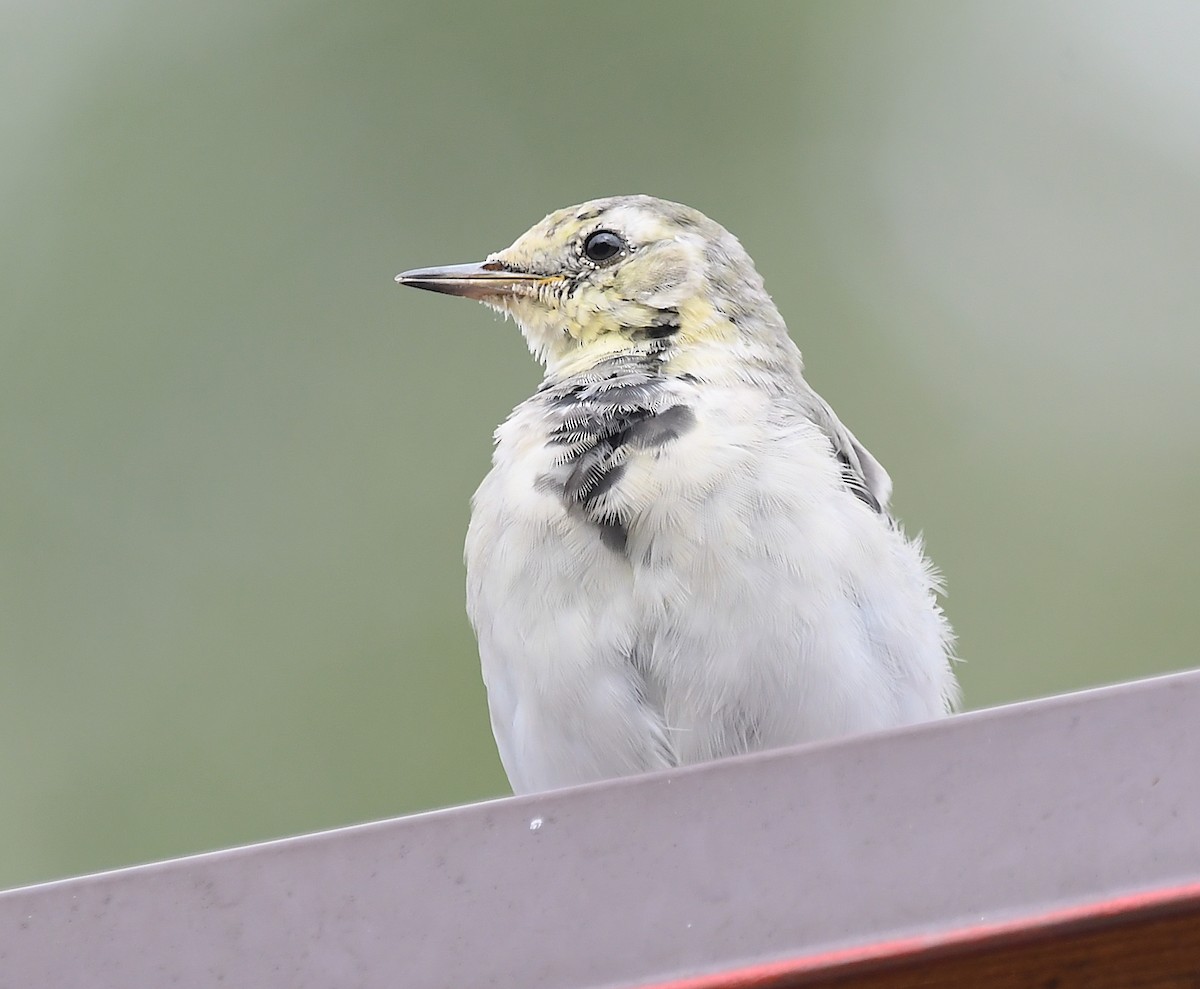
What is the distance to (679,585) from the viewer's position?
3232mm

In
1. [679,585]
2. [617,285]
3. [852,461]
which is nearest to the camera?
[679,585]

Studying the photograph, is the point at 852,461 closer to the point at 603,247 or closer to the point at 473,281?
the point at 603,247

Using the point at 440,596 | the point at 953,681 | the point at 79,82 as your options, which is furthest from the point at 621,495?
the point at 79,82

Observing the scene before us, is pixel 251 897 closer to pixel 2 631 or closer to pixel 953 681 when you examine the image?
pixel 953 681

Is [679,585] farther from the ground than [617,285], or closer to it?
closer to it

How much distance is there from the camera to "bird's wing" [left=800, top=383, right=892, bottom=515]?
377 centimetres

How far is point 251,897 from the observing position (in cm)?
206

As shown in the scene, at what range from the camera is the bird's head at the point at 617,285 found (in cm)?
406

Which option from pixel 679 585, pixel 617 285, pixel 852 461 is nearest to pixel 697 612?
pixel 679 585

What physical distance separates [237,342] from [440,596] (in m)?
1.62

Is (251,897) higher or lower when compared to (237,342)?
lower

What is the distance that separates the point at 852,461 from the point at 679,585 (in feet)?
2.59

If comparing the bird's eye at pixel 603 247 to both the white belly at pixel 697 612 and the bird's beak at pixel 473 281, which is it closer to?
the bird's beak at pixel 473 281

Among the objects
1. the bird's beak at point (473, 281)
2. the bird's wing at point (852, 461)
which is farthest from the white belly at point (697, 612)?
the bird's beak at point (473, 281)
